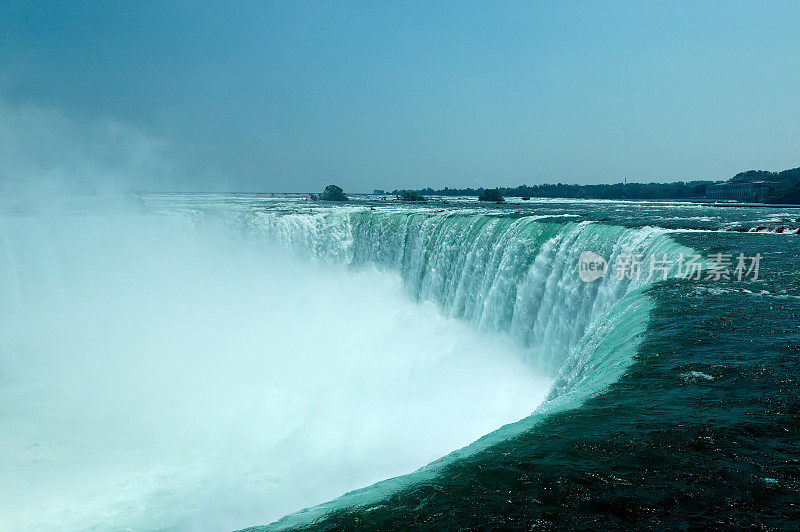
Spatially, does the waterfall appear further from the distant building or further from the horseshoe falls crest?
the distant building

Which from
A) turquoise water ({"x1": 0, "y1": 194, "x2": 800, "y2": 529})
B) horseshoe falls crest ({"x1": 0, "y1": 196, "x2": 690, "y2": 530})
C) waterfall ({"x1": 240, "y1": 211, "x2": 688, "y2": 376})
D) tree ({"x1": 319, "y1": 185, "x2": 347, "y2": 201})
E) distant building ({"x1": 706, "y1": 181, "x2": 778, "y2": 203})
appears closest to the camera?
turquoise water ({"x1": 0, "y1": 194, "x2": 800, "y2": 529})

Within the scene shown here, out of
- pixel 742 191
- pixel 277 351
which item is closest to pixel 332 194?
pixel 742 191

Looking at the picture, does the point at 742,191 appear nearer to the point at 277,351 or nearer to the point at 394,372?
the point at 394,372

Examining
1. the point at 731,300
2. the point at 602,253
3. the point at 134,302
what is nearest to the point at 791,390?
the point at 731,300

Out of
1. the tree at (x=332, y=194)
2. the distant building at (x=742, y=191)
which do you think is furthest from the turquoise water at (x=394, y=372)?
the tree at (x=332, y=194)

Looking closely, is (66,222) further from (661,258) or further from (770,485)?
(770,485)

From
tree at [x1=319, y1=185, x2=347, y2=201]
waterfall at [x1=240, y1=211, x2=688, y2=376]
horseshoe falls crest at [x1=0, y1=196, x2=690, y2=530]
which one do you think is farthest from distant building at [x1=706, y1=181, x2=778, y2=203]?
tree at [x1=319, y1=185, x2=347, y2=201]
